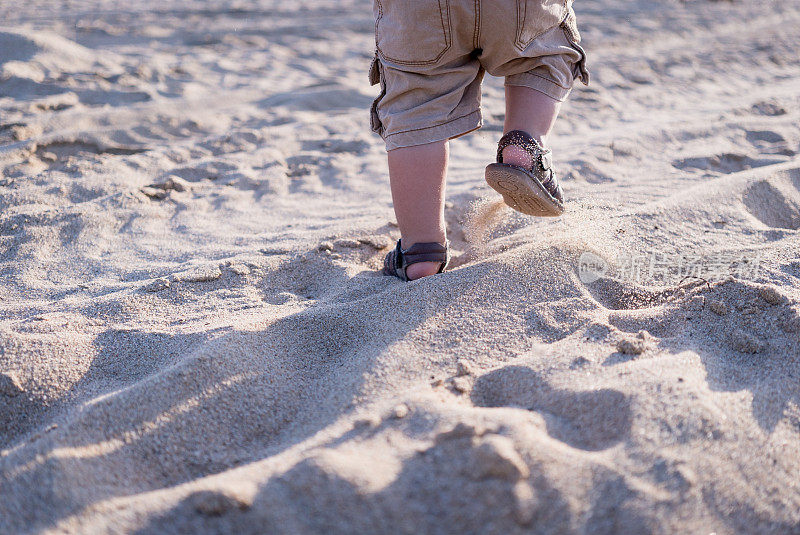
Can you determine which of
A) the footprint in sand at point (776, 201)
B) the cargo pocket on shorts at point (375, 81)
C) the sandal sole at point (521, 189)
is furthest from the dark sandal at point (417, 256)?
the footprint in sand at point (776, 201)

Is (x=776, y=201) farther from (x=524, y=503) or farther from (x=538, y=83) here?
(x=524, y=503)

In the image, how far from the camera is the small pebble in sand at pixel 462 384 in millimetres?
1171

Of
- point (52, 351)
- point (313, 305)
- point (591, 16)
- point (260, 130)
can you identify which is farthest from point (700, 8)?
point (52, 351)

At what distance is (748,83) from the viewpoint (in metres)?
4.32

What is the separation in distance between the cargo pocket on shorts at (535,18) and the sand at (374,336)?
52 centimetres

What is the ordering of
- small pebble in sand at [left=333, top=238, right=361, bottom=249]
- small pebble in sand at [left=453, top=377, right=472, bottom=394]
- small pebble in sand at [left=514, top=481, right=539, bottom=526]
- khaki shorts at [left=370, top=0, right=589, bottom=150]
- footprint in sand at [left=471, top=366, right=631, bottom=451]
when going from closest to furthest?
small pebble in sand at [left=514, top=481, right=539, bottom=526], footprint in sand at [left=471, top=366, right=631, bottom=451], small pebble in sand at [left=453, top=377, right=472, bottom=394], khaki shorts at [left=370, top=0, right=589, bottom=150], small pebble in sand at [left=333, top=238, right=361, bottom=249]

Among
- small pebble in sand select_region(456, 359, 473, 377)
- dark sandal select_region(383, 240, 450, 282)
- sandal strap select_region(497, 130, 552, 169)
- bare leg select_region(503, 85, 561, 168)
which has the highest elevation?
bare leg select_region(503, 85, 561, 168)

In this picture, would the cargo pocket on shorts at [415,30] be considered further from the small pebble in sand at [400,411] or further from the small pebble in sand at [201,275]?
the small pebble in sand at [400,411]

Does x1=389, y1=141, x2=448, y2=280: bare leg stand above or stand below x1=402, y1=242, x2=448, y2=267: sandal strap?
above

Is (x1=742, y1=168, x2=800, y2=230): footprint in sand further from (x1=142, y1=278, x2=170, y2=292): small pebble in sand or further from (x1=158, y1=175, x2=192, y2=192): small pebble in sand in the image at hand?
(x1=158, y1=175, x2=192, y2=192): small pebble in sand

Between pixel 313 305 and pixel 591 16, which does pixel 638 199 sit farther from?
pixel 591 16

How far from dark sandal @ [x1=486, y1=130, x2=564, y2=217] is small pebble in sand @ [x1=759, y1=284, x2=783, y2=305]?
501 mm

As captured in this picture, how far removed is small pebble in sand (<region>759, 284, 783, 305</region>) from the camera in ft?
4.50

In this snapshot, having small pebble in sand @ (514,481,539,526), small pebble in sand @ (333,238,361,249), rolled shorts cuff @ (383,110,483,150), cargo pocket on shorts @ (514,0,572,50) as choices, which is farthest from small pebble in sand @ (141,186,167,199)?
small pebble in sand @ (514,481,539,526)
